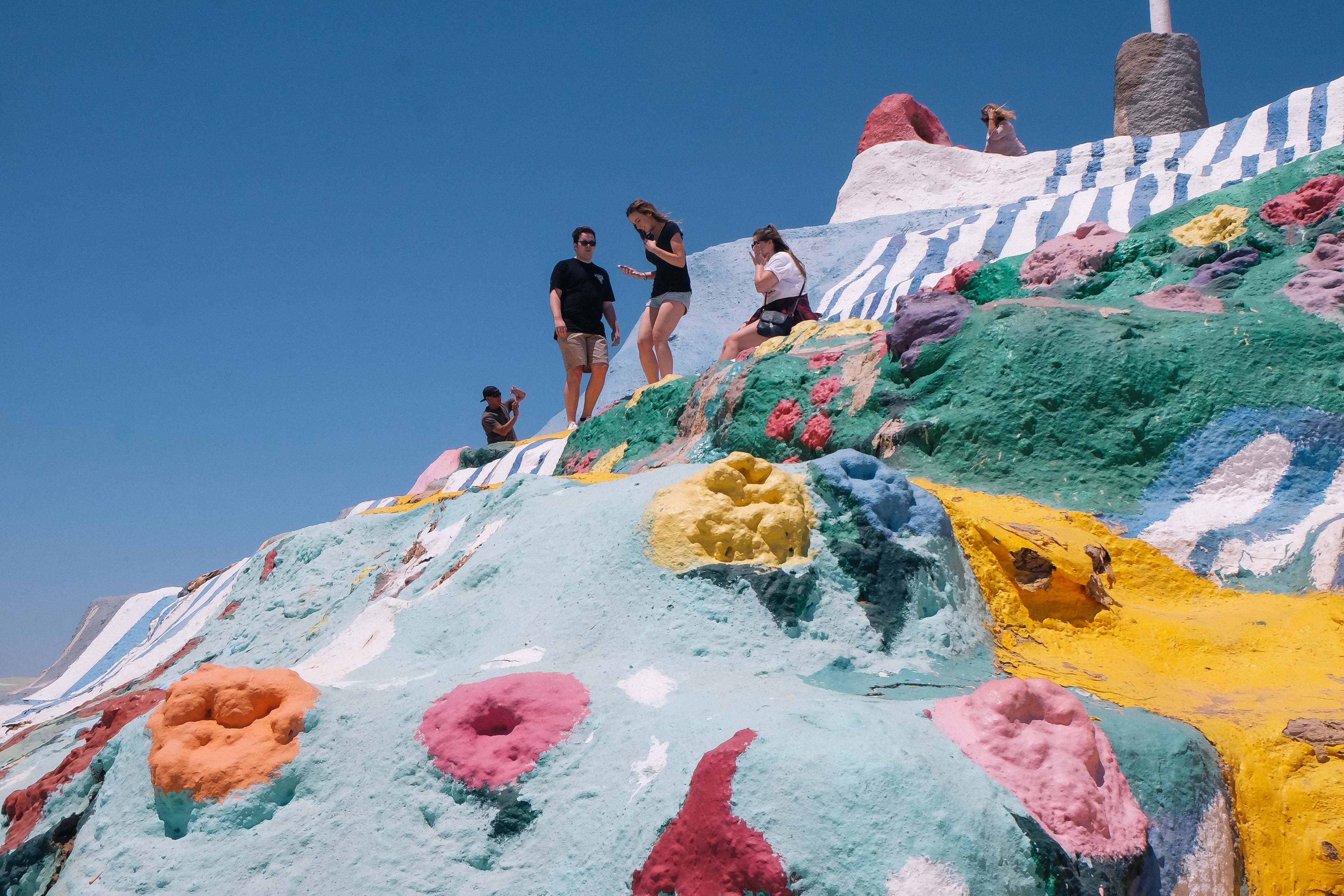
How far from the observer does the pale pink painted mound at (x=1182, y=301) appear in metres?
3.87

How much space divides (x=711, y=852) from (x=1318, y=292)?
3293 mm

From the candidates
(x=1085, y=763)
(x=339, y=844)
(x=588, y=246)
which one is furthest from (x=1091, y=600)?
(x=588, y=246)

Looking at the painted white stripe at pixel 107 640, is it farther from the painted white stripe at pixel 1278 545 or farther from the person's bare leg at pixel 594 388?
the painted white stripe at pixel 1278 545

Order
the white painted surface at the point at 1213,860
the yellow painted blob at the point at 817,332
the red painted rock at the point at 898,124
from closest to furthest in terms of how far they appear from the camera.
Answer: the white painted surface at the point at 1213,860 < the yellow painted blob at the point at 817,332 < the red painted rock at the point at 898,124

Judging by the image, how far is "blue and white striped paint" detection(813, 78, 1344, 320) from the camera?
911 centimetres

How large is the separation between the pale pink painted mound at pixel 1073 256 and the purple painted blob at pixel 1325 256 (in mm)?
767

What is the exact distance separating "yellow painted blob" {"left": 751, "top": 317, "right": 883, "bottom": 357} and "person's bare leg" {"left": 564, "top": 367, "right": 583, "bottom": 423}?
1.32m

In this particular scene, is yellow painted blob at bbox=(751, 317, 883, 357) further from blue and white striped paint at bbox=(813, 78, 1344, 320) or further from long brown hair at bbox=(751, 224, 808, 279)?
blue and white striped paint at bbox=(813, 78, 1344, 320)

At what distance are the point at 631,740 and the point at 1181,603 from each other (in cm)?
192

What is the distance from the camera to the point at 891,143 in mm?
12641

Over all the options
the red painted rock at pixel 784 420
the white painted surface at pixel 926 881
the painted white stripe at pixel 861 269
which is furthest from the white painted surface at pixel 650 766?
the painted white stripe at pixel 861 269

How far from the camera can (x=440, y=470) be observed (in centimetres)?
810

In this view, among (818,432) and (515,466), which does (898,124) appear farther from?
(818,432)

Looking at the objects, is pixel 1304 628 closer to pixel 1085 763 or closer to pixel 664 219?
pixel 1085 763
